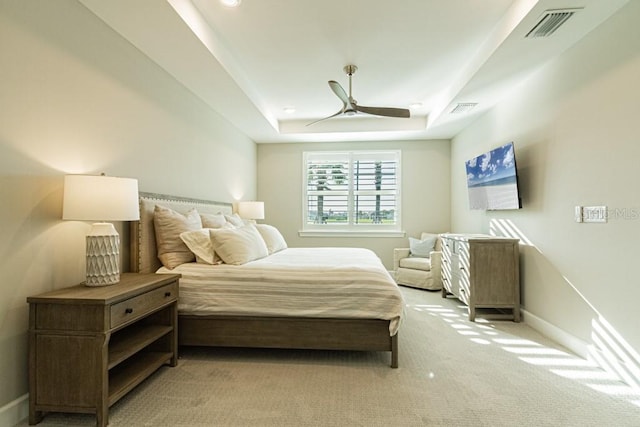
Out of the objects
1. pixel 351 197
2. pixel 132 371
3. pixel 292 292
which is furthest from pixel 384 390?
pixel 351 197

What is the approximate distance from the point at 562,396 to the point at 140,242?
3.11 meters

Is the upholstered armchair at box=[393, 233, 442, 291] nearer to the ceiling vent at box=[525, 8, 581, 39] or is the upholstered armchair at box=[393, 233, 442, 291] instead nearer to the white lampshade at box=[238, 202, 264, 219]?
the white lampshade at box=[238, 202, 264, 219]

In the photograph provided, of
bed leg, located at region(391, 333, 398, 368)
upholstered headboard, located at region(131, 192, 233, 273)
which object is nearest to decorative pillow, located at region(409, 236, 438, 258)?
bed leg, located at region(391, 333, 398, 368)

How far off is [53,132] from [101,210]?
0.59m

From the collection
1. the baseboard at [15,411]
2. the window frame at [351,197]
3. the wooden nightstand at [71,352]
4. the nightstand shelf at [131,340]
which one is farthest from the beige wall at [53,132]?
the window frame at [351,197]

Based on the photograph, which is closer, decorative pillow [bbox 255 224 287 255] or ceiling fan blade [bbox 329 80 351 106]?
ceiling fan blade [bbox 329 80 351 106]

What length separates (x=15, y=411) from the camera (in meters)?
1.70

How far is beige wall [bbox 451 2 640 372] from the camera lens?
6.91 ft

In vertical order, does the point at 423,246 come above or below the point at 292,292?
above

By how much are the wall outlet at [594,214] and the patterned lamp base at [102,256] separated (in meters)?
3.32

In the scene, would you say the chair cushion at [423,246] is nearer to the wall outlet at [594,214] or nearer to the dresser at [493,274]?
the dresser at [493,274]

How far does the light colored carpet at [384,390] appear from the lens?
177cm

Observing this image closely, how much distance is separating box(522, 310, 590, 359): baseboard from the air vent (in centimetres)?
246

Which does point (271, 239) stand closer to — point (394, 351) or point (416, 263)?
point (394, 351)
